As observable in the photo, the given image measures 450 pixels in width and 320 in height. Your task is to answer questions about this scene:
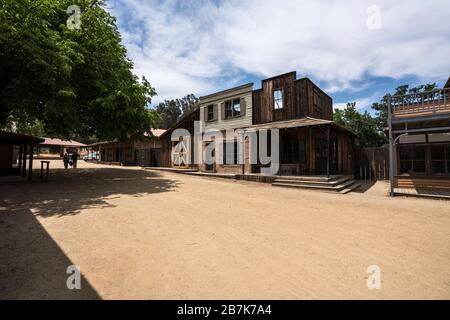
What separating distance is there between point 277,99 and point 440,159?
9117 mm

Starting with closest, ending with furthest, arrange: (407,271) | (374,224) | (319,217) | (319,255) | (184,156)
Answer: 1. (407,271)
2. (319,255)
3. (374,224)
4. (319,217)
5. (184,156)

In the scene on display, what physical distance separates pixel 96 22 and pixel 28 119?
6795mm

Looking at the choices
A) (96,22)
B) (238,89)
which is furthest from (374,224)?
(96,22)

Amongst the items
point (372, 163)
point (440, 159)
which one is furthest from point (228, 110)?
point (440, 159)

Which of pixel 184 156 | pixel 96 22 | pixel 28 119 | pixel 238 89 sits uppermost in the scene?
pixel 96 22

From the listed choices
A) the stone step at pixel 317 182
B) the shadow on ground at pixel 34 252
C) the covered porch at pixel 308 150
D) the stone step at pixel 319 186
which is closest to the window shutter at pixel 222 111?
the covered porch at pixel 308 150

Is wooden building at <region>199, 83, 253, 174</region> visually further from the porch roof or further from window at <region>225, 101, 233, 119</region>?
the porch roof

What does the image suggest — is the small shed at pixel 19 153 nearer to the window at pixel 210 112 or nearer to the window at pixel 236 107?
the window at pixel 210 112

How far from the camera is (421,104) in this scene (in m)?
10.2

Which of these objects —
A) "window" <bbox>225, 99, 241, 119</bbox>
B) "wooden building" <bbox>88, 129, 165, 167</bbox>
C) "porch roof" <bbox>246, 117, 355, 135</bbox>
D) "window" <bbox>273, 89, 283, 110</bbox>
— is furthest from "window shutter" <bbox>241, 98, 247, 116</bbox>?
"wooden building" <bbox>88, 129, 165, 167</bbox>

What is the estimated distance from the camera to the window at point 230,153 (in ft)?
54.3
